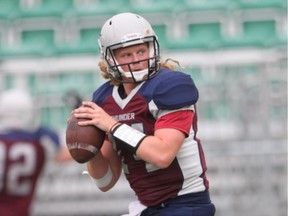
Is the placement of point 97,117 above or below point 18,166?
above

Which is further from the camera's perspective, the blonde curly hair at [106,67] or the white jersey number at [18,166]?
the white jersey number at [18,166]

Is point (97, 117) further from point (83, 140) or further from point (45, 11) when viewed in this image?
point (45, 11)

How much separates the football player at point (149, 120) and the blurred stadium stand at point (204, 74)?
327 cm

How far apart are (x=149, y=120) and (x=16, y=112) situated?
3395mm

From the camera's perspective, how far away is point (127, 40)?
125 inches

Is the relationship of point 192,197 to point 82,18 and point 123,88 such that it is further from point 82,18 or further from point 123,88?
point 82,18

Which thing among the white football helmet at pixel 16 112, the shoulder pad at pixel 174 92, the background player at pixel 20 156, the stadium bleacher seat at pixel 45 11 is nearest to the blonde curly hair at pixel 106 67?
the shoulder pad at pixel 174 92

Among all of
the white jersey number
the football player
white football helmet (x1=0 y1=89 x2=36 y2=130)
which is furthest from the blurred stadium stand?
the football player

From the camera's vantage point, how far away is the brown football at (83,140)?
3139mm

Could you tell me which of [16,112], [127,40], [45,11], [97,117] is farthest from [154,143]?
[45,11]

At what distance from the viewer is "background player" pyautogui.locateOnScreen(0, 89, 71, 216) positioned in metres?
6.19

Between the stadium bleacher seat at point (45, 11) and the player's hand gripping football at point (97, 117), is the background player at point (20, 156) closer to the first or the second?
the stadium bleacher seat at point (45, 11)

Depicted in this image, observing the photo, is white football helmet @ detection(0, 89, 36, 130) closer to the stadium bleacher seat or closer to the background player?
the background player

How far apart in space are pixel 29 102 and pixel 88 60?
1796 mm
